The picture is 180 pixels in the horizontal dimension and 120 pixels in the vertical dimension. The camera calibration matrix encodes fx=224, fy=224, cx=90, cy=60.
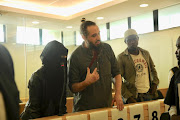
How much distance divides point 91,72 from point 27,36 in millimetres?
3054

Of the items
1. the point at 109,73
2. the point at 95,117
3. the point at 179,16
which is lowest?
the point at 95,117

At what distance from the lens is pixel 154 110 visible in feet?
6.17

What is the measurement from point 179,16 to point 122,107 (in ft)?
13.6

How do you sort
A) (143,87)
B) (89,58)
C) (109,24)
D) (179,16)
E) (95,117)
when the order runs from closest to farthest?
1. (95,117)
2. (89,58)
3. (143,87)
4. (179,16)
5. (109,24)

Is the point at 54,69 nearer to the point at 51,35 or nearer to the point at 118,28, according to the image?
A: the point at 51,35

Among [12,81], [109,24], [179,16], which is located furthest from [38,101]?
[109,24]

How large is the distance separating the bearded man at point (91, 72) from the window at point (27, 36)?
107 inches

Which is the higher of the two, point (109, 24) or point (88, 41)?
point (109, 24)

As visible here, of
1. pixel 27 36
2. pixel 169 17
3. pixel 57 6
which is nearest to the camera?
pixel 27 36

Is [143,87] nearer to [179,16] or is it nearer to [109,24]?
[179,16]

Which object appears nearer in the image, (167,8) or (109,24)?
(167,8)

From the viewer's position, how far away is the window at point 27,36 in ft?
14.3

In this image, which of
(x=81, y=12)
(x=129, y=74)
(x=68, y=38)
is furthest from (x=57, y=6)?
(x=129, y=74)

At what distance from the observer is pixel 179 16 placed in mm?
5152
